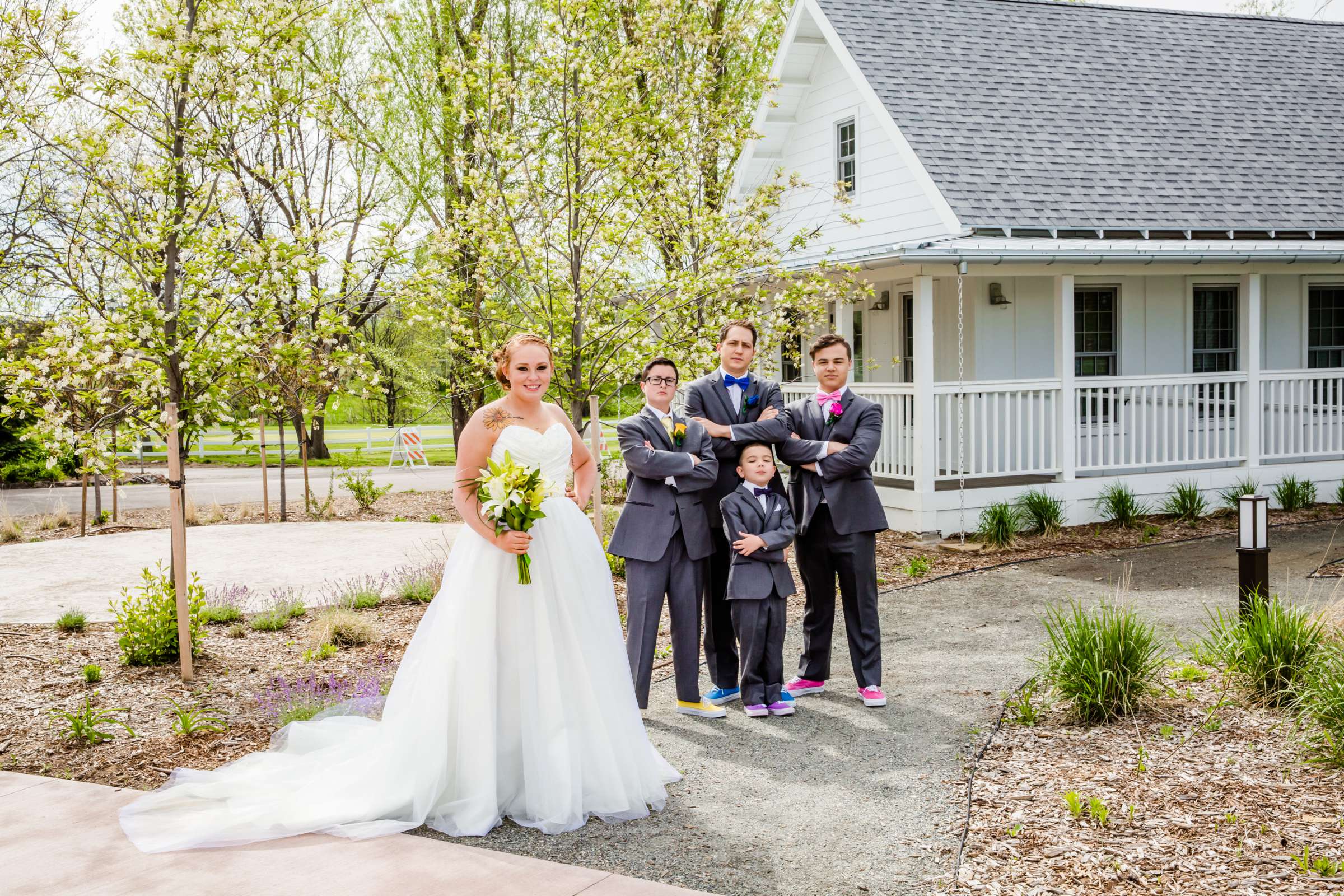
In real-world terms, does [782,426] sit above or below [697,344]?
below

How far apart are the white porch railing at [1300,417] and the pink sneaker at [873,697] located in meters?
9.83

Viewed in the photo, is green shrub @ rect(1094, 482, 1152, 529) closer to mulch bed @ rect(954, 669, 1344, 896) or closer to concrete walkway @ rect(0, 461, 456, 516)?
mulch bed @ rect(954, 669, 1344, 896)

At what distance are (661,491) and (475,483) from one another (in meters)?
1.40

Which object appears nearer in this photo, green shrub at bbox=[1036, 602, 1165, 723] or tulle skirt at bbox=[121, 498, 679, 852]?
tulle skirt at bbox=[121, 498, 679, 852]

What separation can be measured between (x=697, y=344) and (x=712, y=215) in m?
1.73

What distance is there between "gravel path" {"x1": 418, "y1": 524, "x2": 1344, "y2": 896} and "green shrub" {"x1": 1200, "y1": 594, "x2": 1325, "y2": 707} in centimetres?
124

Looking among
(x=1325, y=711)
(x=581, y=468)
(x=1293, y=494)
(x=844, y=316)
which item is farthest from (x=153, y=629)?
(x=1293, y=494)

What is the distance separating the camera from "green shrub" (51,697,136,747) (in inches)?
226

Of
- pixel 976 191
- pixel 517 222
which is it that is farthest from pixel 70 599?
pixel 976 191

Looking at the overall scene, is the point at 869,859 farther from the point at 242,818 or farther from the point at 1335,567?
the point at 1335,567

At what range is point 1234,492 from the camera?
13508mm

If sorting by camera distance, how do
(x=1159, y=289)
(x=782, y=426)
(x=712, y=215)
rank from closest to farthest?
(x=782, y=426) < (x=712, y=215) < (x=1159, y=289)

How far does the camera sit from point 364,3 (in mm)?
7688

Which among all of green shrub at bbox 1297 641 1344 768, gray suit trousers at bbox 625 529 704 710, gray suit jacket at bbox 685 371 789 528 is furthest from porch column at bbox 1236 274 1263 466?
gray suit trousers at bbox 625 529 704 710
